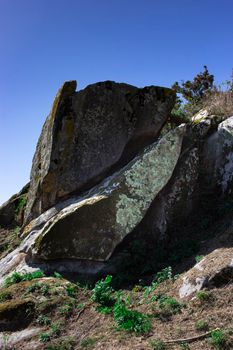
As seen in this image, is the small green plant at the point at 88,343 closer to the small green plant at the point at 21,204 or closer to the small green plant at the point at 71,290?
the small green plant at the point at 71,290

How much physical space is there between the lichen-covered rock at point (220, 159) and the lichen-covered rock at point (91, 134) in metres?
1.78

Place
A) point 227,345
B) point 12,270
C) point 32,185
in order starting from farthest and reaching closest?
point 32,185 < point 12,270 < point 227,345

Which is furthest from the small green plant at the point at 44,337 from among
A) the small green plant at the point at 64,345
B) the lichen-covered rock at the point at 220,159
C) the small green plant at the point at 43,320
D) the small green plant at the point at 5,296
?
the lichen-covered rock at the point at 220,159

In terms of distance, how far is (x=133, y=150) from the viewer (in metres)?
10.8

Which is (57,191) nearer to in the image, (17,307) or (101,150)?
(101,150)

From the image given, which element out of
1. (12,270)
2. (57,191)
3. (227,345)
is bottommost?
(227,345)

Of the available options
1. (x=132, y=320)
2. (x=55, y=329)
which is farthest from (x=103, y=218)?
(x=132, y=320)

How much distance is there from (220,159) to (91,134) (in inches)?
157

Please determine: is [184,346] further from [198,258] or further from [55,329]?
[198,258]

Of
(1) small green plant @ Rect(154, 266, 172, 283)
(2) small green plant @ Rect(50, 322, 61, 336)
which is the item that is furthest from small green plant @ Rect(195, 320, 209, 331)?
(2) small green plant @ Rect(50, 322, 61, 336)

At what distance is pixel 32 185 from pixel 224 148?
Result: 632cm

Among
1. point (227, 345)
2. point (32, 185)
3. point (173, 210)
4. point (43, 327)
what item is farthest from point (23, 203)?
point (227, 345)

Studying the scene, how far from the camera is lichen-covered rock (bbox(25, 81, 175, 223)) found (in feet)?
33.6

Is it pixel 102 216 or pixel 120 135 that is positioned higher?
pixel 120 135
